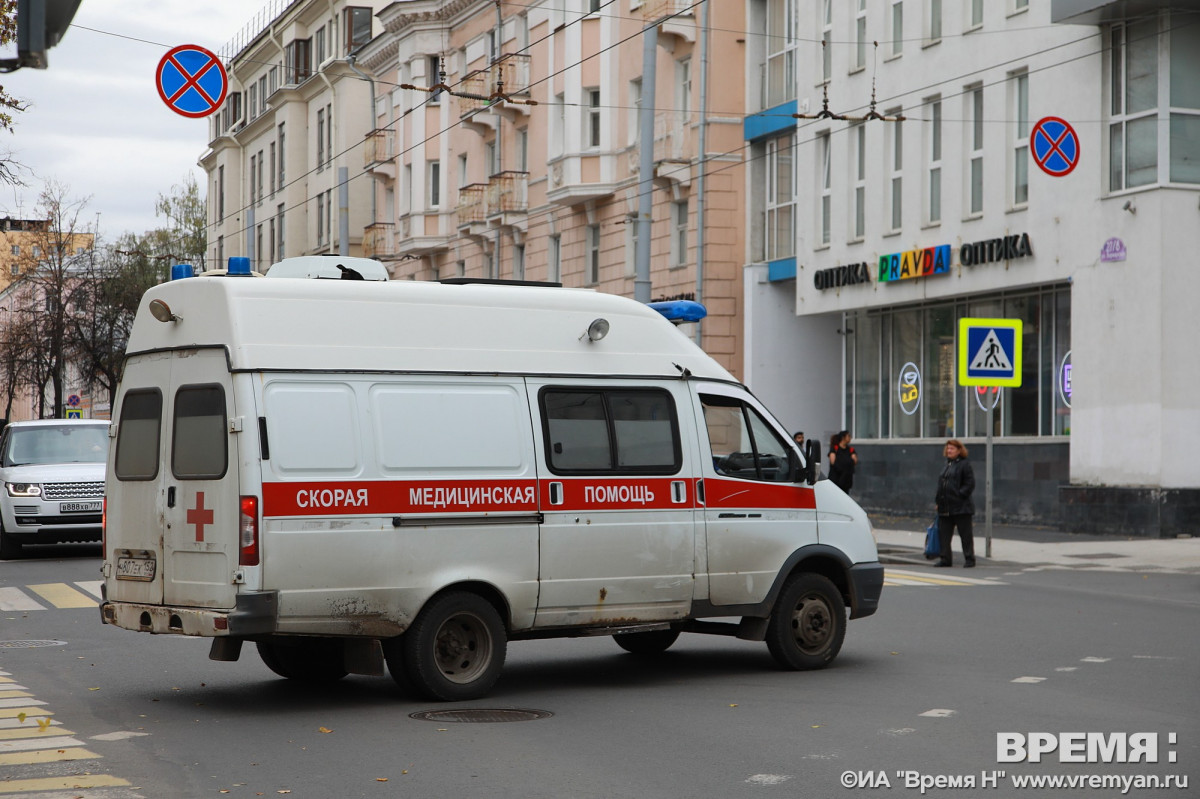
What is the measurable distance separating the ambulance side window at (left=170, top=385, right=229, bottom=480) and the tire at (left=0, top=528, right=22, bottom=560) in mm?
14438

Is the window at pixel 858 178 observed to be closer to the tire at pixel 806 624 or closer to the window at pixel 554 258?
the window at pixel 554 258

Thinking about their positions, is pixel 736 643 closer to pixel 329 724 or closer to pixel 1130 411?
pixel 329 724

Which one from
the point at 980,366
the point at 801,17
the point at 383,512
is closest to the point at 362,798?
the point at 383,512

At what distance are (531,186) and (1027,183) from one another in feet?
63.7

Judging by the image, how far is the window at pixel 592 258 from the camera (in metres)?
41.2

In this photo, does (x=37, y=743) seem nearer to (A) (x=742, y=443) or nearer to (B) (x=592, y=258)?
(A) (x=742, y=443)

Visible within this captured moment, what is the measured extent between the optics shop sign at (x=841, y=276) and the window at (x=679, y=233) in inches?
188

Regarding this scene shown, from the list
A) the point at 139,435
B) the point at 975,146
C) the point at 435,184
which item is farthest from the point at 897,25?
the point at 139,435

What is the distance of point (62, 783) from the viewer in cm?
739

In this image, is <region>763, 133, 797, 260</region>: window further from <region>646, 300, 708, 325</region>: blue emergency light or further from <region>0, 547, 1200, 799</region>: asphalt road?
<region>646, 300, 708, 325</region>: blue emergency light

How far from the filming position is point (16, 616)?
1550cm

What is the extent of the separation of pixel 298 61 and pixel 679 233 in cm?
3088

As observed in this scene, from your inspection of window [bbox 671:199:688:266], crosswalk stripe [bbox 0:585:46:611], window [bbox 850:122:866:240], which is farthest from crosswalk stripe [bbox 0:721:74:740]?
window [bbox 671:199:688:266]

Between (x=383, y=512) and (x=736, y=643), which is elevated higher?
(x=383, y=512)
